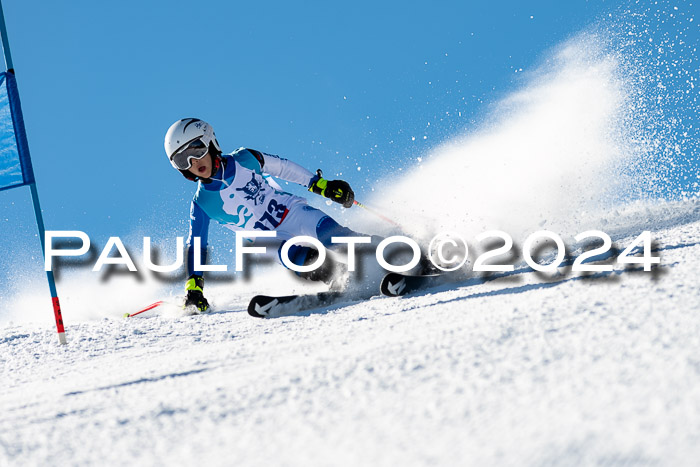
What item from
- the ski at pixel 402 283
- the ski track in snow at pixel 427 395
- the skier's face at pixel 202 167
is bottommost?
the ski track in snow at pixel 427 395

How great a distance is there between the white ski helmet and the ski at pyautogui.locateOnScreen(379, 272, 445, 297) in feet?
6.03

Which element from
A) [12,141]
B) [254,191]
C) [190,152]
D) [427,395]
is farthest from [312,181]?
[427,395]

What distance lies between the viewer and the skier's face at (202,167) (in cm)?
465

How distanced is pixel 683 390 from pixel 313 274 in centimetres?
397

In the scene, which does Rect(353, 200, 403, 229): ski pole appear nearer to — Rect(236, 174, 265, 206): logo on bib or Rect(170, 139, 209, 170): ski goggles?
Rect(236, 174, 265, 206): logo on bib

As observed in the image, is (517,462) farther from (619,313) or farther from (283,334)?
(283,334)

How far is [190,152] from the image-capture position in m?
4.63

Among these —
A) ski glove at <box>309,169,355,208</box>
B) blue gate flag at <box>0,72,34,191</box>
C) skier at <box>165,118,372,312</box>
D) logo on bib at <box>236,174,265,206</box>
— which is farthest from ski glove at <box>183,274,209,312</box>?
blue gate flag at <box>0,72,34,191</box>

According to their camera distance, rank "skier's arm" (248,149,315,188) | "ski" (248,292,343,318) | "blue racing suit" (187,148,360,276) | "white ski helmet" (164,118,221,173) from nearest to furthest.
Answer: "ski" (248,292,343,318) < "white ski helmet" (164,118,221,173) < "blue racing suit" (187,148,360,276) < "skier's arm" (248,149,315,188)

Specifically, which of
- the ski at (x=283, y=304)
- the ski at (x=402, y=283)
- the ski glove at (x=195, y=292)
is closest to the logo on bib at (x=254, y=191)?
the ski glove at (x=195, y=292)

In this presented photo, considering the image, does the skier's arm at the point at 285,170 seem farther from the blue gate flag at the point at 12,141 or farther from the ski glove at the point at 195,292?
the blue gate flag at the point at 12,141

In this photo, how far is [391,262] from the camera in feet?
14.6

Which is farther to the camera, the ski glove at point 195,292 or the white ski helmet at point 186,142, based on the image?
the ski glove at point 195,292

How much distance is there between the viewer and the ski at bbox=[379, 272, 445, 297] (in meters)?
3.96
